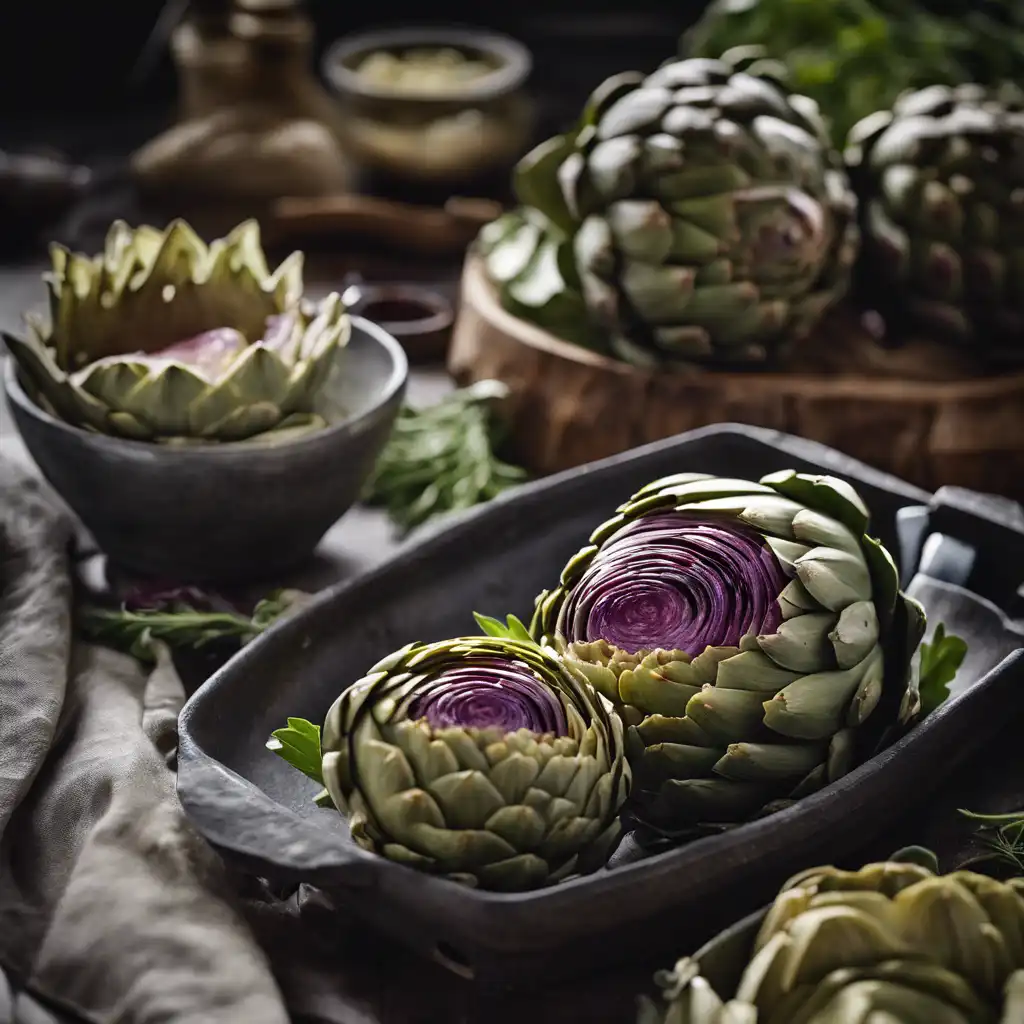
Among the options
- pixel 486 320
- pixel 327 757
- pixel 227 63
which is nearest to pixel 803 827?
pixel 327 757

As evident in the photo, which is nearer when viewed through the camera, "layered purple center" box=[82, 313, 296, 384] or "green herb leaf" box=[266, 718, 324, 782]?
"green herb leaf" box=[266, 718, 324, 782]

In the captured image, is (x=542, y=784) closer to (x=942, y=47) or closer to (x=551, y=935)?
(x=551, y=935)

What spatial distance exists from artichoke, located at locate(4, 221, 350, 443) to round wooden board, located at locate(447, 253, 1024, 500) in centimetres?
20

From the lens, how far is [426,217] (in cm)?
150

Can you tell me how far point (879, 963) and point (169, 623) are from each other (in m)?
0.47

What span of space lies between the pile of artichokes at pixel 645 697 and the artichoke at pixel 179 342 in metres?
0.24

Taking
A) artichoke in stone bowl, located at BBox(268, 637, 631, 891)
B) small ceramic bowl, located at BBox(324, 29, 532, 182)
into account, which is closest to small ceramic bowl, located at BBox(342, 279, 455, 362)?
small ceramic bowl, located at BBox(324, 29, 532, 182)

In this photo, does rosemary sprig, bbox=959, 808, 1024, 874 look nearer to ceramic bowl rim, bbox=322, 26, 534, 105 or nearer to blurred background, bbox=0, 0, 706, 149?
ceramic bowl rim, bbox=322, 26, 534, 105

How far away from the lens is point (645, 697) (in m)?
0.66

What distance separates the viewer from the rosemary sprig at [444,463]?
1.04 meters

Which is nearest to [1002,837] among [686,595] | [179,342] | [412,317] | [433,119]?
[686,595]

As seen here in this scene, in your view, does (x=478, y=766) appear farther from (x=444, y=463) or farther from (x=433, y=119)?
(x=433, y=119)

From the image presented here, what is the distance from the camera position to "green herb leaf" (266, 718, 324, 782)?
661 millimetres

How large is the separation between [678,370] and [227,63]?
75 cm
